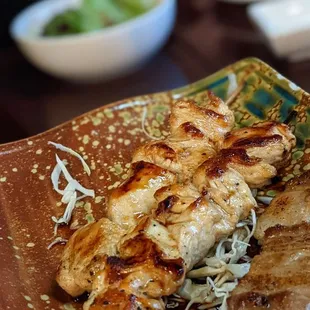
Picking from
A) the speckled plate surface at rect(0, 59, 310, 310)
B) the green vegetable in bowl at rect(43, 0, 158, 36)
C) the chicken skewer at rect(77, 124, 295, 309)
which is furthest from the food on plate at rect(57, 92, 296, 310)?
the green vegetable in bowl at rect(43, 0, 158, 36)

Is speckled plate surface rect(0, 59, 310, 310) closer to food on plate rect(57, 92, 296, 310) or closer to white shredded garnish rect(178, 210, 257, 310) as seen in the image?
food on plate rect(57, 92, 296, 310)

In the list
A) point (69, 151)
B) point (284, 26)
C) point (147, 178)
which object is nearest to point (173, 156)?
point (147, 178)

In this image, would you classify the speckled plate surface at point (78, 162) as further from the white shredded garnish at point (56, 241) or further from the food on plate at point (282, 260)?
the food on plate at point (282, 260)

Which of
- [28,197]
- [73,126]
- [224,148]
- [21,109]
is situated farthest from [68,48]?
[224,148]

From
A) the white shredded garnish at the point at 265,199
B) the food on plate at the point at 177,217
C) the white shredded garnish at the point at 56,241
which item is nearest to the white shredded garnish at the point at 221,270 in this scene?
the food on plate at the point at 177,217

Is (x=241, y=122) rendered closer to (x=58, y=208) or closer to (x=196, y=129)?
(x=196, y=129)
